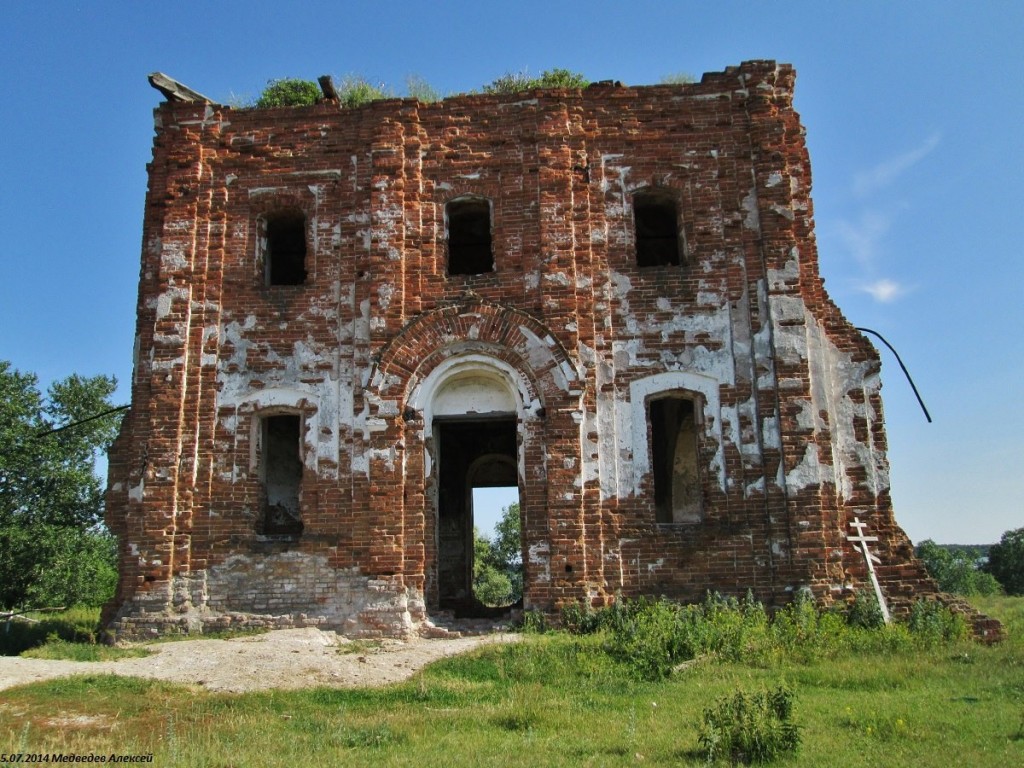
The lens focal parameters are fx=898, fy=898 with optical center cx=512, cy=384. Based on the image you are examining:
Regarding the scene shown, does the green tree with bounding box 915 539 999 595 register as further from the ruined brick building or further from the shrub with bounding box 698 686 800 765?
the shrub with bounding box 698 686 800 765

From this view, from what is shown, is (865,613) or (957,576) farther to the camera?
(957,576)

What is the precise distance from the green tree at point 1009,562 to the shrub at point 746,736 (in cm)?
3660

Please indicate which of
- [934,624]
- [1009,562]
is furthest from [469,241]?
[1009,562]

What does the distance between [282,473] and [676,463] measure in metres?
6.49

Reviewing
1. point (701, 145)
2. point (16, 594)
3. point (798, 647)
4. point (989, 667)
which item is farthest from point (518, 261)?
point (16, 594)

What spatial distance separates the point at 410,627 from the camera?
11914 millimetres

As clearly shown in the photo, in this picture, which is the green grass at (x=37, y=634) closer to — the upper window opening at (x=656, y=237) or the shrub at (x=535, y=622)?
the shrub at (x=535, y=622)

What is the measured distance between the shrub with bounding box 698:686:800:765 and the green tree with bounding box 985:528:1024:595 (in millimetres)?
36598

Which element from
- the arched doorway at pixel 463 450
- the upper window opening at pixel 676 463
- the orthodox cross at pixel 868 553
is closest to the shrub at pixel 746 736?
the orthodox cross at pixel 868 553

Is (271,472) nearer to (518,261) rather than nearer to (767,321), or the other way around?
(518,261)

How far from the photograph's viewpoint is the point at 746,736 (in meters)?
6.41

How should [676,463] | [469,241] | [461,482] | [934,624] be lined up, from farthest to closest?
[461,482]
[469,241]
[676,463]
[934,624]

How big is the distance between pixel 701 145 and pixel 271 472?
835 cm

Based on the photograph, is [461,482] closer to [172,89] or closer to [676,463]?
[676,463]
